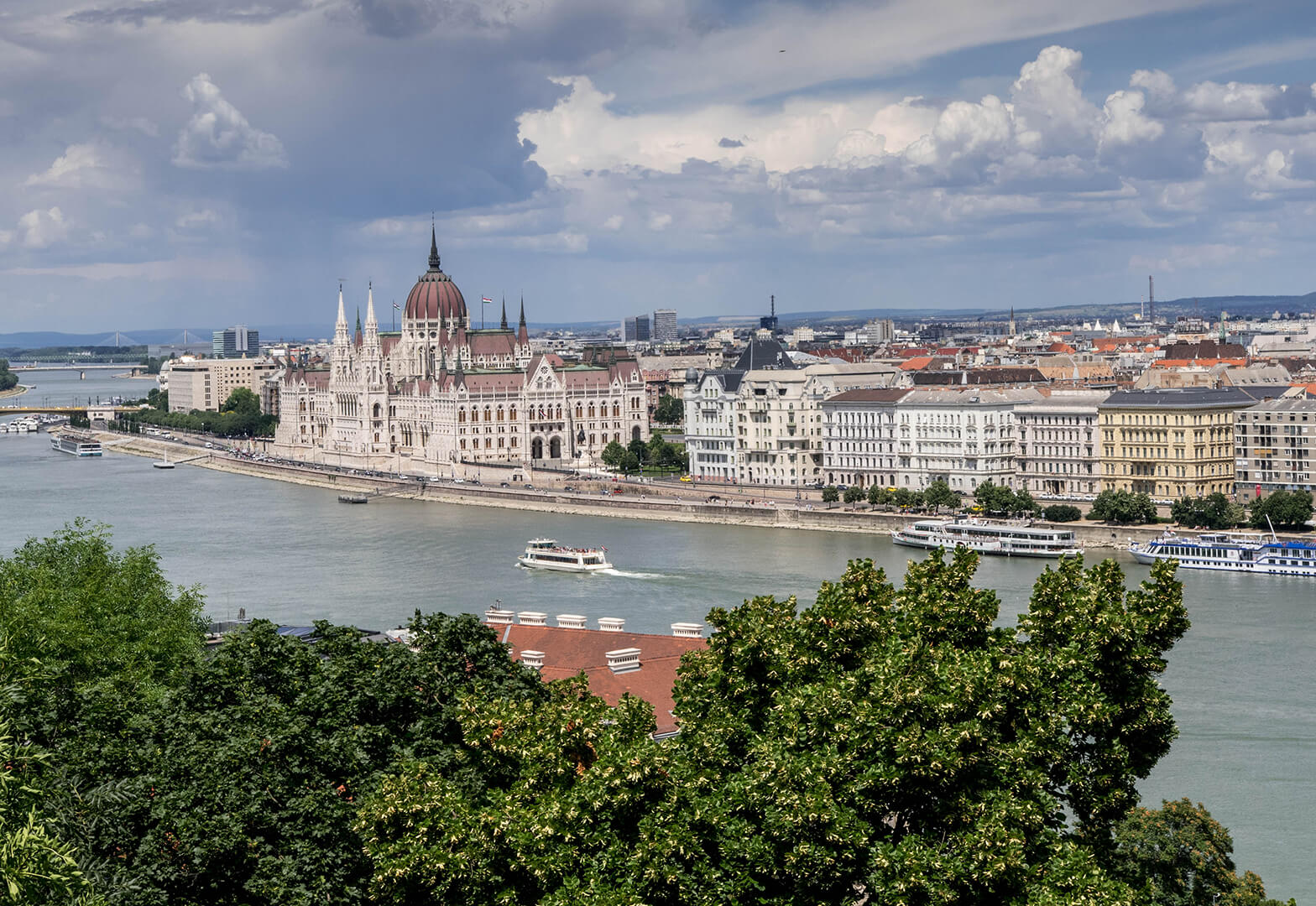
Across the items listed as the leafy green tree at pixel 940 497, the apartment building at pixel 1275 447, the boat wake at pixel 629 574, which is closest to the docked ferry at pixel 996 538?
the leafy green tree at pixel 940 497

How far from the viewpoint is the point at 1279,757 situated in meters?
22.5

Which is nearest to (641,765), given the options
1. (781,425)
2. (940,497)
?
(940,497)

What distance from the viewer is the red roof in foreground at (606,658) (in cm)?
1817

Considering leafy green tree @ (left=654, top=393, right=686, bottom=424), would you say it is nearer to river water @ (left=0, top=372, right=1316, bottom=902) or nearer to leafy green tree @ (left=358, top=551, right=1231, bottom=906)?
river water @ (left=0, top=372, right=1316, bottom=902)

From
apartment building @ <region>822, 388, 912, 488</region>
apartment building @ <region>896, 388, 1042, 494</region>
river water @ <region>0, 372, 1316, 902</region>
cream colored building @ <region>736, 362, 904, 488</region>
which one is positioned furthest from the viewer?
cream colored building @ <region>736, 362, 904, 488</region>

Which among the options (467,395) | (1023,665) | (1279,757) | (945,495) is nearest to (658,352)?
(467,395)

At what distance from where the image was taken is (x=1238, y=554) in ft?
139

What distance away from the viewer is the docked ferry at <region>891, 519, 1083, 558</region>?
1816 inches

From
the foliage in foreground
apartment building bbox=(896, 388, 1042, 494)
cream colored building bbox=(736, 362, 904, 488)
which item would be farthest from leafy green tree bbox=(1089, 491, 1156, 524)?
the foliage in foreground

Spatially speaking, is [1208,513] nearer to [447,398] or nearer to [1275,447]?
[1275,447]

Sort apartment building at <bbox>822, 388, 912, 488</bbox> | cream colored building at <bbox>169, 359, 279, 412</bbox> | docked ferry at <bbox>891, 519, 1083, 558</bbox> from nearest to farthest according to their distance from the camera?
docked ferry at <bbox>891, 519, 1083, 558</bbox> < apartment building at <bbox>822, 388, 912, 488</bbox> < cream colored building at <bbox>169, 359, 279, 412</bbox>

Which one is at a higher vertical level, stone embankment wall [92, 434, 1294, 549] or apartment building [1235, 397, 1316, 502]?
apartment building [1235, 397, 1316, 502]

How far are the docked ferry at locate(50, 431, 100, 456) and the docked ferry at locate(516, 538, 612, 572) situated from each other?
56.4 m

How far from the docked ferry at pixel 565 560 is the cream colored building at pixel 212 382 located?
82.6 meters
